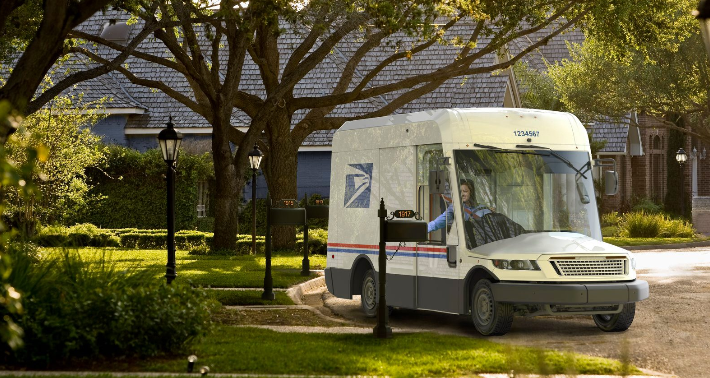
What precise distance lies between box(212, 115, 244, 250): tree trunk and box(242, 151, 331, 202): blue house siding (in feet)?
38.9

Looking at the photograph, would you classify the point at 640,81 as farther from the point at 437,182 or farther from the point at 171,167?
the point at 437,182

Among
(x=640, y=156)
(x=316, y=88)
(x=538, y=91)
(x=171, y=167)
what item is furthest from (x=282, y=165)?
(x=640, y=156)

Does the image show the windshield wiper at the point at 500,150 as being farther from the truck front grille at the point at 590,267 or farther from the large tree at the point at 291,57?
the large tree at the point at 291,57

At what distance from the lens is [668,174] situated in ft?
173

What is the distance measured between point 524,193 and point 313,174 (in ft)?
81.2

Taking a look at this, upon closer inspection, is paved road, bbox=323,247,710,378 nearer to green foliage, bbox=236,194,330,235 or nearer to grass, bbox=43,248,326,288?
grass, bbox=43,248,326,288

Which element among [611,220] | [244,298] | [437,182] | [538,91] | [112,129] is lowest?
[244,298]

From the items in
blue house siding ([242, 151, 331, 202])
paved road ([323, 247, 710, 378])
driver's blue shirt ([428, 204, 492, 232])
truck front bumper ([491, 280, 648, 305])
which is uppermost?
blue house siding ([242, 151, 331, 202])

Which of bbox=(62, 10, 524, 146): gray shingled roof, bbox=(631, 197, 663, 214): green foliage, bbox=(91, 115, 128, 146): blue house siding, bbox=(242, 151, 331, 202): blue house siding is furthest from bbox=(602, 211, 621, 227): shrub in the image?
bbox=(91, 115, 128, 146): blue house siding

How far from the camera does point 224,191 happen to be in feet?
85.4

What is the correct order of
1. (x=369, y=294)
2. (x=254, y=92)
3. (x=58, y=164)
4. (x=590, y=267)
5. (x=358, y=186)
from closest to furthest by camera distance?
(x=590, y=267) < (x=369, y=294) < (x=358, y=186) < (x=58, y=164) < (x=254, y=92)

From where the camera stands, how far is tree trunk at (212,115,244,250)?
25688 millimetres

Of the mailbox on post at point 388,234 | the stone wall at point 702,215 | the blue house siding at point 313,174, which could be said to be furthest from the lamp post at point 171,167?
the stone wall at point 702,215

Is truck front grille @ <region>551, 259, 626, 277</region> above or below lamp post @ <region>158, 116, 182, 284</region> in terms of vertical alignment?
below
